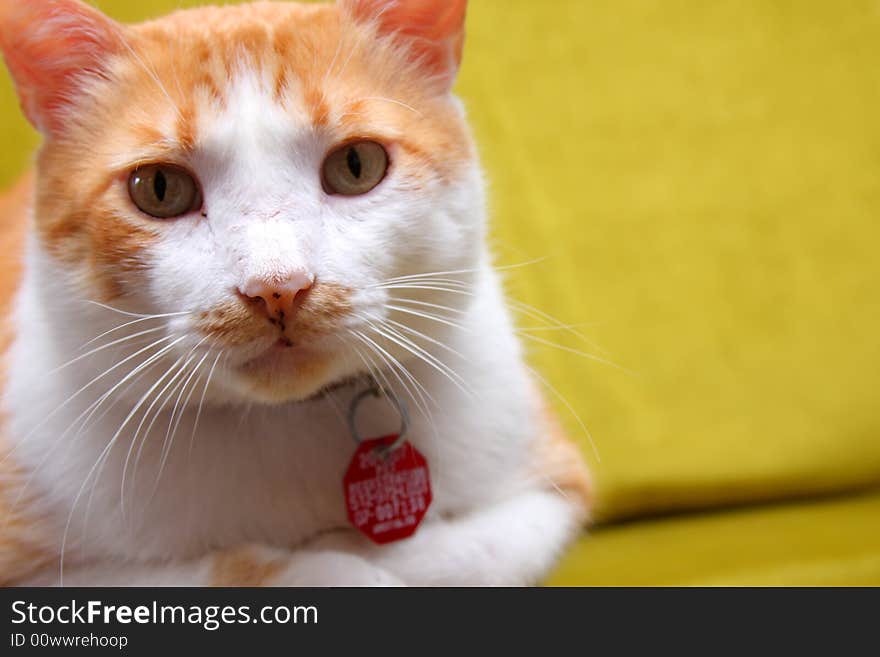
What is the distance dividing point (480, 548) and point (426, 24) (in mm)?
590

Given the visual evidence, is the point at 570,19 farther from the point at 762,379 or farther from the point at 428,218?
the point at 428,218

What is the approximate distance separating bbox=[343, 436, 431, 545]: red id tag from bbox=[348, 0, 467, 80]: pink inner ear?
16.9 inches

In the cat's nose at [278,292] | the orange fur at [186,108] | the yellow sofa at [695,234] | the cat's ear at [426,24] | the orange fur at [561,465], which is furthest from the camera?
the yellow sofa at [695,234]

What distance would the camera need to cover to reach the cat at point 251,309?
2.74ft

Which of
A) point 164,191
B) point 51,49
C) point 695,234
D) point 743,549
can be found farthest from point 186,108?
point 695,234

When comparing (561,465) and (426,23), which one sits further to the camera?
(561,465)

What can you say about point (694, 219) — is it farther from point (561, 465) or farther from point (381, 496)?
point (381, 496)

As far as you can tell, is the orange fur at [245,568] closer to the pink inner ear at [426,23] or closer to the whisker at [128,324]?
the whisker at [128,324]

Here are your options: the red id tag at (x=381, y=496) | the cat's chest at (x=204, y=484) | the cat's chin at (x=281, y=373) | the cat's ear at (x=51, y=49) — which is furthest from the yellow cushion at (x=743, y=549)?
the cat's ear at (x=51, y=49)

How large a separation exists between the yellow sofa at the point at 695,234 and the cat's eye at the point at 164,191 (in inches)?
24.5

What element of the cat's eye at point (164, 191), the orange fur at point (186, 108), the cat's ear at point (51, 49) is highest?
the cat's ear at point (51, 49)

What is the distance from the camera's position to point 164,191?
872 mm

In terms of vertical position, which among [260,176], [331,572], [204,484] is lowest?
[331,572]
